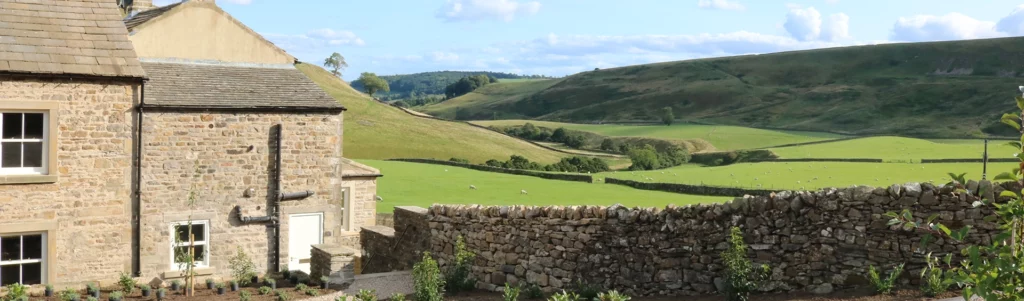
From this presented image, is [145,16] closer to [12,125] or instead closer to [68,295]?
[12,125]

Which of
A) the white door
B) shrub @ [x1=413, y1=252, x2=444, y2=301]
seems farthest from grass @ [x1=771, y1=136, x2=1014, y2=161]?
shrub @ [x1=413, y1=252, x2=444, y2=301]

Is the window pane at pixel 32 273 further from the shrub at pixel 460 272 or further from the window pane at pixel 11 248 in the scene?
the shrub at pixel 460 272

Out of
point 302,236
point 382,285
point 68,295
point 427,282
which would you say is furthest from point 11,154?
point 427,282

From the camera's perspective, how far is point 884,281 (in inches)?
418

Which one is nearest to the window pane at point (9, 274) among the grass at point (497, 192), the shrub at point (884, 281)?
the grass at point (497, 192)

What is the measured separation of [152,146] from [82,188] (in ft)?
4.79

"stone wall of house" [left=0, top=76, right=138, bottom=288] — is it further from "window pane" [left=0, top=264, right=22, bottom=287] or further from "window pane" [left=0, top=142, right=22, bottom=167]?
"window pane" [left=0, top=264, right=22, bottom=287]

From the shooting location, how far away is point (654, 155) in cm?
6103

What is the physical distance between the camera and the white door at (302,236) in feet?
63.5

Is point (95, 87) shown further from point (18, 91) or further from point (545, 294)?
point (545, 294)

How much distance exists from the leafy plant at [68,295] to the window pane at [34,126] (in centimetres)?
309

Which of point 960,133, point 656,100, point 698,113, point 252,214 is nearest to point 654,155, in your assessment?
point 252,214

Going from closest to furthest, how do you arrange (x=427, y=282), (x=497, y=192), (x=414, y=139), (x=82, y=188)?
(x=427, y=282), (x=82, y=188), (x=497, y=192), (x=414, y=139)

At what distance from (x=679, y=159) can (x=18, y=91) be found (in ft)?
160
